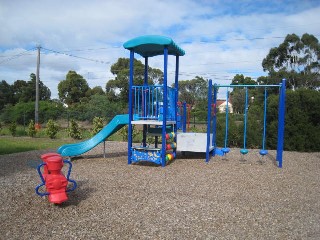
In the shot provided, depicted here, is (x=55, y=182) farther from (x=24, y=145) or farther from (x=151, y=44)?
(x=24, y=145)

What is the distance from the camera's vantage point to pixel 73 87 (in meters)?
43.2

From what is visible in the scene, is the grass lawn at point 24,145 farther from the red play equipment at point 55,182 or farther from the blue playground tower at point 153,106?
the red play equipment at point 55,182

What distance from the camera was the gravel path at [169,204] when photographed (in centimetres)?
338

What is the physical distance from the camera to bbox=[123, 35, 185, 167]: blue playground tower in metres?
7.32

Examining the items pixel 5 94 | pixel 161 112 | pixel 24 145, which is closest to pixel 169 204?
pixel 161 112

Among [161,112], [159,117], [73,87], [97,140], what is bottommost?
[97,140]

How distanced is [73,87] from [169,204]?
41259mm

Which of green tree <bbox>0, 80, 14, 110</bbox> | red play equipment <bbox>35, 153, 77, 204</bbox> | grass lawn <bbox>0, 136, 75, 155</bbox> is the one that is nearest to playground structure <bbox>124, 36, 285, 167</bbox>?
red play equipment <bbox>35, 153, 77, 204</bbox>

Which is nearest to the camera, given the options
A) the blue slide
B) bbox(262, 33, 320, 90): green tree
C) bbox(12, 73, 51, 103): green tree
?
the blue slide

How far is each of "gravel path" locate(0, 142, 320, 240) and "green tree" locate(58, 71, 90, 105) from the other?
3741cm

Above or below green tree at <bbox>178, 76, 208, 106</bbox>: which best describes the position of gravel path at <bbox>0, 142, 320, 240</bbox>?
below

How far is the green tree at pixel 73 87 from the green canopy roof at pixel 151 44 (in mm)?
36777

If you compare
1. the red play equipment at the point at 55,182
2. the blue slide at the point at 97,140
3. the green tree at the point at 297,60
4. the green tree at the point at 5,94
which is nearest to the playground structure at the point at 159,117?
the blue slide at the point at 97,140

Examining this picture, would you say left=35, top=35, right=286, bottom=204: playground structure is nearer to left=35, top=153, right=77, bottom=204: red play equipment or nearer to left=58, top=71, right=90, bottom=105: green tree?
left=35, top=153, right=77, bottom=204: red play equipment
